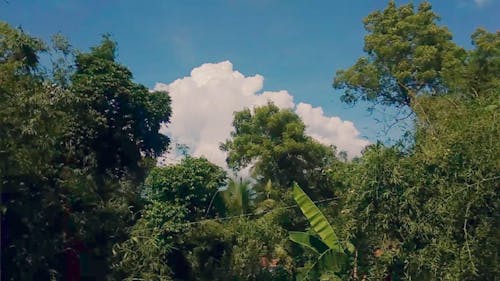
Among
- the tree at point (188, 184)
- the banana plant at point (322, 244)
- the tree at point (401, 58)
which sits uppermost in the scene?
the tree at point (401, 58)

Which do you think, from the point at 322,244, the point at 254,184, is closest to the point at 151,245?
the point at 322,244

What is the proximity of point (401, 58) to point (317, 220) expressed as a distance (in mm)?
7650

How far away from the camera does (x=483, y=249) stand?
9.45 m

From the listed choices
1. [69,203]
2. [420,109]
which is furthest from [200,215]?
[420,109]

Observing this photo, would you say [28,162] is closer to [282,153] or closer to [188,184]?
[188,184]

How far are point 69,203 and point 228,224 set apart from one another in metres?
3.25

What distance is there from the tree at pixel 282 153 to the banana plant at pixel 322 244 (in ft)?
18.2

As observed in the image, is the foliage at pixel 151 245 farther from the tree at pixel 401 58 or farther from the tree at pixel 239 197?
the tree at pixel 401 58

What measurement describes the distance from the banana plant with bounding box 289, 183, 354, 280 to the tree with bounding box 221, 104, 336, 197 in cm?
556

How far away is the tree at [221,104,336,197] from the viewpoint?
17.0 m

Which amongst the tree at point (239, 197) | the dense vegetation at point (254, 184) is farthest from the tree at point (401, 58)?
the tree at point (239, 197)

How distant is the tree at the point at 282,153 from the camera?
669 inches

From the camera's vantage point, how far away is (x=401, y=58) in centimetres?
1712

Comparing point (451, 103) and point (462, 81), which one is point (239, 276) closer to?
point (451, 103)
